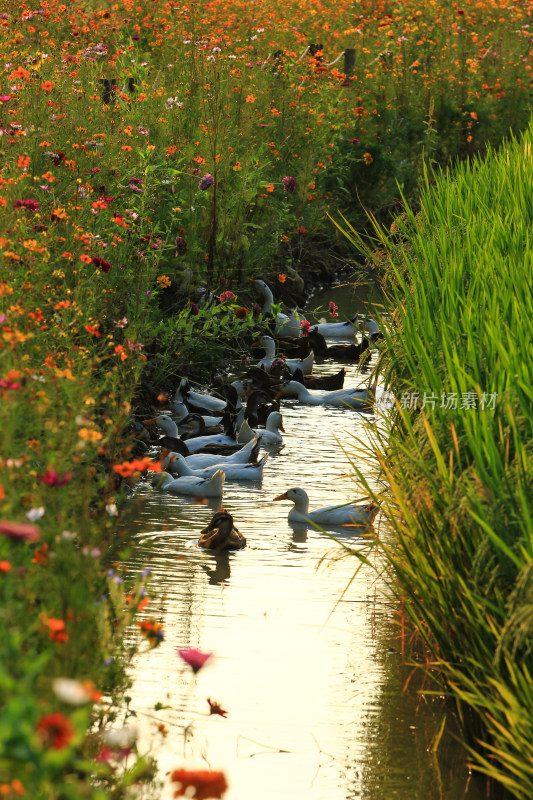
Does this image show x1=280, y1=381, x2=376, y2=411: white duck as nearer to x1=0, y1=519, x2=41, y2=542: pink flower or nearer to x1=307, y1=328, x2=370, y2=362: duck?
x1=307, y1=328, x2=370, y2=362: duck

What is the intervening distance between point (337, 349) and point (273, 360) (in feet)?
3.66

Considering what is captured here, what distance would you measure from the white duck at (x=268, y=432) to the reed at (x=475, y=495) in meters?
1.93

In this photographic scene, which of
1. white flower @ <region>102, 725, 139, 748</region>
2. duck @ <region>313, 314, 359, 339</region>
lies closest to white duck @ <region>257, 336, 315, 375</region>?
duck @ <region>313, 314, 359, 339</region>

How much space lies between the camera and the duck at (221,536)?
6.28m

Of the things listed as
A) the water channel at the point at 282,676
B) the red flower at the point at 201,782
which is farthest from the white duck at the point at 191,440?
the red flower at the point at 201,782

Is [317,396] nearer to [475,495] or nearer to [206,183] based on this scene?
[206,183]

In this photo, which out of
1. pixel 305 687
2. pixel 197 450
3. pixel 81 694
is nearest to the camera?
pixel 81 694

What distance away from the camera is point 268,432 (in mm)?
8492

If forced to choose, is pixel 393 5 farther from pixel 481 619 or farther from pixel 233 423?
pixel 481 619

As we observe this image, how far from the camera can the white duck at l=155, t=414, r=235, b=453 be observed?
8.16 metres

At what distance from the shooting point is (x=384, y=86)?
17.5 metres

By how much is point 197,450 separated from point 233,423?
0.54 metres

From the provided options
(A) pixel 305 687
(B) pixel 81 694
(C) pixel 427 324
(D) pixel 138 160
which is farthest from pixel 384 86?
(B) pixel 81 694

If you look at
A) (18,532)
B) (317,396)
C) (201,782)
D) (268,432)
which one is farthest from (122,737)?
(317,396)
